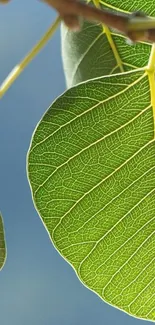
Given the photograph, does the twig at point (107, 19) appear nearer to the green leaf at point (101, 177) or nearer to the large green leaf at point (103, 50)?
the green leaf at point (101, 177)

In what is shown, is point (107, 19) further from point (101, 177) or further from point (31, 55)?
point (101, 177)

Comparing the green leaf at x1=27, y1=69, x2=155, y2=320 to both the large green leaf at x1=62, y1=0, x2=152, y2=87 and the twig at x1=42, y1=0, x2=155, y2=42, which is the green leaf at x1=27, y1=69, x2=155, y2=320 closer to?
the large green leaf at x1=62, y1=0, x2=152, y2=87

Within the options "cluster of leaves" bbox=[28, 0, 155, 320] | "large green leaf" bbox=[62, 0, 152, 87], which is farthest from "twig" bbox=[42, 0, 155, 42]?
"large green leaf" bbox=[62, 0, 152, 87]

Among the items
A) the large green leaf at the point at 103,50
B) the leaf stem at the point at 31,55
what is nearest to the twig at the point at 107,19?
the leaf stem at the point at 31,55

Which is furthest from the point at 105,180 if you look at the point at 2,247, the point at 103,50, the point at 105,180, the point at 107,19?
the point at 107,19

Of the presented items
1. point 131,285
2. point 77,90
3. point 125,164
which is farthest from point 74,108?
point 131,285

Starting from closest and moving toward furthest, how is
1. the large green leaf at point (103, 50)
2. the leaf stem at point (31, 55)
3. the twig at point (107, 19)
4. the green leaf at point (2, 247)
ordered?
the twig at point (107, 19), the leaf stem at point (31, 55), the green leaf at point (2, 247), the large green leaf at point (103, 50)
